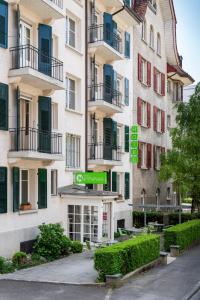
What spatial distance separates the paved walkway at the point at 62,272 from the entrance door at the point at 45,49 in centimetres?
777

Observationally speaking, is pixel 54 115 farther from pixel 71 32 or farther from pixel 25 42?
pixel 71 32

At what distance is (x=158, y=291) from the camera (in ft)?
47.7

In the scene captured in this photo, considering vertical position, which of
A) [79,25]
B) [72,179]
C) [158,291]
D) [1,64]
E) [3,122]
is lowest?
[158,291]

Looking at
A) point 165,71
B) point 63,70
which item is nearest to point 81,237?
point 63,70

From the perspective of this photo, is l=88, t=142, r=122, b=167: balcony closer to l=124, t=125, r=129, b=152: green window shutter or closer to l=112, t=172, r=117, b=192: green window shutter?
l=112, t=172, r=117, b=192: green window shutter

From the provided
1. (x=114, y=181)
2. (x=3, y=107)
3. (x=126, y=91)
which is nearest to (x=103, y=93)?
(x=126, y=91)

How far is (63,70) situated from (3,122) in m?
5.99

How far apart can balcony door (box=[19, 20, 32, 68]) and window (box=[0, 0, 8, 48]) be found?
1.07 meters

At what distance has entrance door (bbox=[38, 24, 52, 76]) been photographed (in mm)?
20484

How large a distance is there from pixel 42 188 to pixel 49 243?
94.7 inches

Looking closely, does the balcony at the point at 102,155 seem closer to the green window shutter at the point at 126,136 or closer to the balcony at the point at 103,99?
the balcony at the point at 103,99

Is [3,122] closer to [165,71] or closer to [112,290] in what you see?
[112,290]

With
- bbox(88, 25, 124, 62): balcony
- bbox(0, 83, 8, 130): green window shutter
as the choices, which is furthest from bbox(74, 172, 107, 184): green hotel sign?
bbox(88, 25, 124, 62): balcony

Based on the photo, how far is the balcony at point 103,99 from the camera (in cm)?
2594
